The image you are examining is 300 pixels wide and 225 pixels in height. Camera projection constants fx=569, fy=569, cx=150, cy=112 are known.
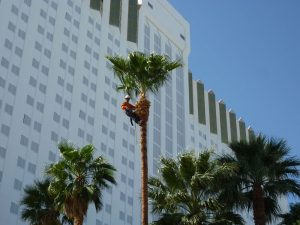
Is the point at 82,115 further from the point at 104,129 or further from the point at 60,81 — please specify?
the point at 60,81

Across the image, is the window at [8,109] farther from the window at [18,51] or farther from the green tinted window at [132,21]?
the green tinted window at [132,21]

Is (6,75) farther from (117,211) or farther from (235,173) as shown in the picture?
(235,173)

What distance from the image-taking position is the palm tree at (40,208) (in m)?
29.2

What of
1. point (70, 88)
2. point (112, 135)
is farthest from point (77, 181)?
point (112, 135)

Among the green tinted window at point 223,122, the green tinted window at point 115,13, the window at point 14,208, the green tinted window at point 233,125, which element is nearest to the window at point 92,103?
the green tinted window at point 115,13

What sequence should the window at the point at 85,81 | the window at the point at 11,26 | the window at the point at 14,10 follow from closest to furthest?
the window at the point at 11,26 < the window at the point at 14,10 < the window at the point at 85,81

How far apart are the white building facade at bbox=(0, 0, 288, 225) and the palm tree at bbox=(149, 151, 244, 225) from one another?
88.3ft

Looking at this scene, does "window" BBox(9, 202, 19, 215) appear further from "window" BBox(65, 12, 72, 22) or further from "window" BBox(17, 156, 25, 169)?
"window" BBox(65, 12, 72, 22)

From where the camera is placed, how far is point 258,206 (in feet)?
83.3

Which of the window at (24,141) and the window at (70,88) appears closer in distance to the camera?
the window at (24,141)

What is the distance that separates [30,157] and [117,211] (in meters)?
14.0

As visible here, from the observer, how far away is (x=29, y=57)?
6425 centimetres

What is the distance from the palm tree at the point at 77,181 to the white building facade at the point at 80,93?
24562 millimetres

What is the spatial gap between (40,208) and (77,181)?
403 cm
